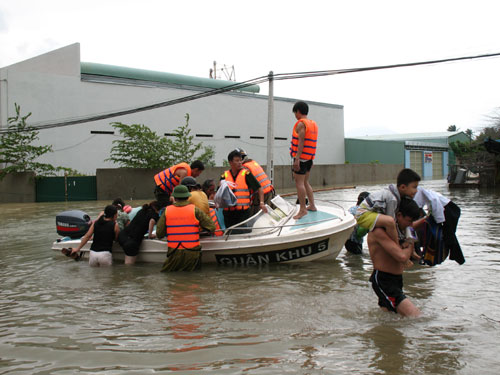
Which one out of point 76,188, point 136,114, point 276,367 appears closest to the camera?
point 276,367

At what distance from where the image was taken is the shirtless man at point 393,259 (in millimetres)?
4648

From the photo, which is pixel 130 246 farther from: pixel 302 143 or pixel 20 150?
pixel 20 150

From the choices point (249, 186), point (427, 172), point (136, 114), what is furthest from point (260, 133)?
point (249, 186)

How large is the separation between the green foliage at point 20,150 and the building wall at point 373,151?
92.7ft

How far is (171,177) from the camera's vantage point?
28.8 feet

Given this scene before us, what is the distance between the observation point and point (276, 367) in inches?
165

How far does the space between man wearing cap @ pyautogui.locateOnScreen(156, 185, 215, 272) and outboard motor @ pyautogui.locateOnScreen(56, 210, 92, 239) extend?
2.17m

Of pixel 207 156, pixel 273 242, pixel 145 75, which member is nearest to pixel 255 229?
pixel 273 242

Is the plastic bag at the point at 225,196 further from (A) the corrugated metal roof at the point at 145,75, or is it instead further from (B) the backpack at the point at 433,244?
(A) the corrugated metal roof at the point at 145,75

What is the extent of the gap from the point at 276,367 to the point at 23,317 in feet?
10.5

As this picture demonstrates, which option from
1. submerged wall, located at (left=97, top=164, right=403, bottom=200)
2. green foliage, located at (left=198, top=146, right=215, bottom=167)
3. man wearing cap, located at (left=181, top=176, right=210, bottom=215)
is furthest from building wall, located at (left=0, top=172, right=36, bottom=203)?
man wearing cap, located at (left=181, top=176, right=210, bottom=215)

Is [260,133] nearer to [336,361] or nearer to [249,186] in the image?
[249,186]

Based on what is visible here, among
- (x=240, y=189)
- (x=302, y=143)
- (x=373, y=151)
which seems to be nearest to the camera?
(x=302, y=143)

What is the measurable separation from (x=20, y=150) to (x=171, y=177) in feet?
62.2
